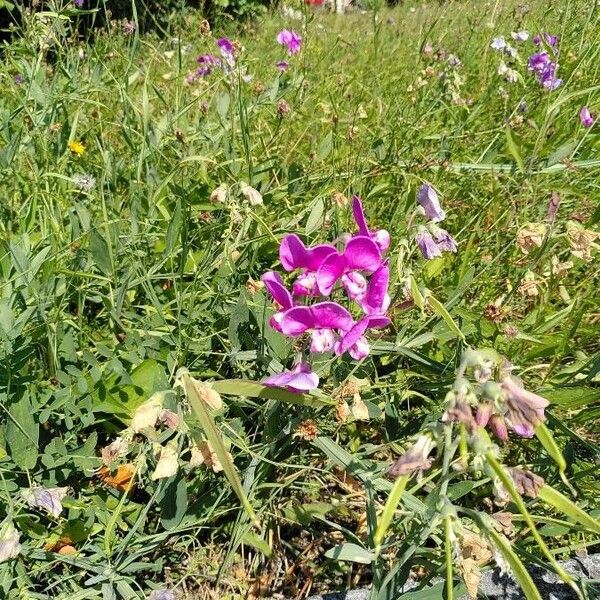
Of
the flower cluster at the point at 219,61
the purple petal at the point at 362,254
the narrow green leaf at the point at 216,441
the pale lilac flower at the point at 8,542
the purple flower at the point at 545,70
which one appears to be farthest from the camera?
the purple flower at the point at 545,70

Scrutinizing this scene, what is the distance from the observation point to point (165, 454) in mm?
1001

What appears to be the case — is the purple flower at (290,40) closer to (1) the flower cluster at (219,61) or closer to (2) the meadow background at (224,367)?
(1) the flower cluster at (219,61)

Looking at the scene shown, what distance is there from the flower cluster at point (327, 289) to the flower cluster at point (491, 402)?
0.66ft

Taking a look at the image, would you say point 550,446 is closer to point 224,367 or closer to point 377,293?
point 377,293

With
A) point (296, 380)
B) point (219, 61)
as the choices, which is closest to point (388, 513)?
point (296, 380)

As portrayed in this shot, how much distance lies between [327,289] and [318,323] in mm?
52

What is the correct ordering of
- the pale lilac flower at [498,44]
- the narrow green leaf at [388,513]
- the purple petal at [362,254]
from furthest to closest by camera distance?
the pale lilac flower at [498,44], the purple petal at [362,254], the narrow green leaf at [388,513]

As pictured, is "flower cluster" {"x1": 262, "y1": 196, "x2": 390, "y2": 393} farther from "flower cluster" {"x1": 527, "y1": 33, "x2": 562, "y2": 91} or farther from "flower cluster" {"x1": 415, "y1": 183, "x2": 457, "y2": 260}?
"flower cluster" {"x1": 527, "y1": 33, "x2": 562, "y2": 91}

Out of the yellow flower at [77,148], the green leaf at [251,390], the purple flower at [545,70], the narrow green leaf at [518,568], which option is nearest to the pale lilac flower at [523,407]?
the narrow green leaf at [518,568]

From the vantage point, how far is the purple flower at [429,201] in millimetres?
1129

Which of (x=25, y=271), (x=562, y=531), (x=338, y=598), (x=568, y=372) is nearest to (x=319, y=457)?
(x=338, y=598)

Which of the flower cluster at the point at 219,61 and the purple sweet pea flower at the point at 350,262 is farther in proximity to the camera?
the flower cluster at the point at 219,61

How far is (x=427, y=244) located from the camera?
1153 millimetres

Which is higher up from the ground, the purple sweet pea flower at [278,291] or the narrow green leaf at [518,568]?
the purple sweet pea flower at [278,291]
